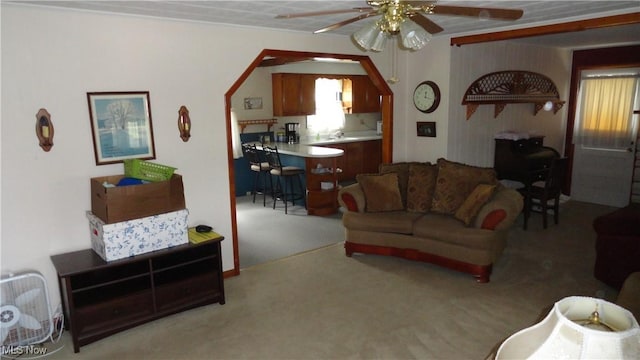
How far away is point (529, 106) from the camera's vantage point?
6113 mm

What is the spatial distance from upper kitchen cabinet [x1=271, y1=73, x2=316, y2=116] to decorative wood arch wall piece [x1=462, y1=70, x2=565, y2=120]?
347 centimetres

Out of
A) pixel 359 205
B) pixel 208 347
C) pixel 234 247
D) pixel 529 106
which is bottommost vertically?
pixel 208 347

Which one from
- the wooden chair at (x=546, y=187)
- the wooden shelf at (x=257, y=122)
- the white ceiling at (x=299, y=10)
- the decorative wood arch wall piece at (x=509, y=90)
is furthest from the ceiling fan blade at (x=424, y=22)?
the wooden shelf at (x=257, y=122)

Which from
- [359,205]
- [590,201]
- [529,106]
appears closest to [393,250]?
[359,205]

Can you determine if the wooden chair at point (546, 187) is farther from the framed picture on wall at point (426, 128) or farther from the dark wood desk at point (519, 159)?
the framed picture on wall at point (426, 128)

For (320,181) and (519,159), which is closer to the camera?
(519,159)

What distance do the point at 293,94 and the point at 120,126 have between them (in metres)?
4.64

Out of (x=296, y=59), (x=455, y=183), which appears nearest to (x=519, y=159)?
(x=455, y=183)

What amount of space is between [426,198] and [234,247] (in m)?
1.97

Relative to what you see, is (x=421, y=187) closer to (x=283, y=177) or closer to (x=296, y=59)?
(x=296, y=59)

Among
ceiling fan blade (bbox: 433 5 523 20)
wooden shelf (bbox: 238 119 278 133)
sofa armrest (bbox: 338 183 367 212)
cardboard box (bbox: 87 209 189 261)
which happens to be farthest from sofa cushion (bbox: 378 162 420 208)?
wooden shelf (bbox: 238 119 278 133)

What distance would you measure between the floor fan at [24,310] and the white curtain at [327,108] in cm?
578

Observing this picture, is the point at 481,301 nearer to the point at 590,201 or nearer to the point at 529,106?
the point at 529,106

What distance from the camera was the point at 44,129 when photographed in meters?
3.04
